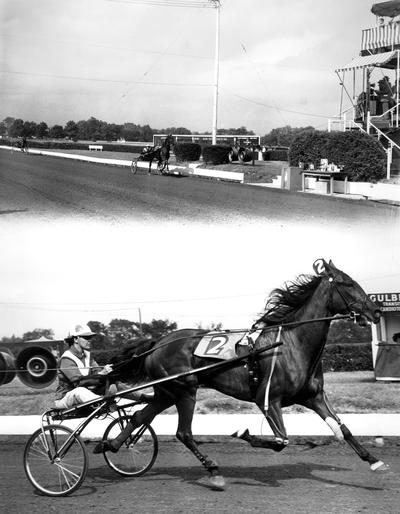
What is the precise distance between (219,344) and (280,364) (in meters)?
0.48

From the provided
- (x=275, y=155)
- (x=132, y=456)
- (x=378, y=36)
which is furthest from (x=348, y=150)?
(x=132, y=456)

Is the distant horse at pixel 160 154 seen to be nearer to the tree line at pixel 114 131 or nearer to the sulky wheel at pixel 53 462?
the tree line at pixel 114 131

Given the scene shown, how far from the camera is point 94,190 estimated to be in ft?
25.1

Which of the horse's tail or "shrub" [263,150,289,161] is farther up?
"shrub" [263,150,289,161]

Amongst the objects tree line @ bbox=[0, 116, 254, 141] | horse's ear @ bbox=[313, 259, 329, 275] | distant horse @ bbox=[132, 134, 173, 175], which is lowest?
horse's ear @ bbox=[313, 259, 329, 275]

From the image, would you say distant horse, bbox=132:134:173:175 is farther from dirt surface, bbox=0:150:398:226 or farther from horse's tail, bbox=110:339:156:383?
horse's tail, bbox=110:339:156:383

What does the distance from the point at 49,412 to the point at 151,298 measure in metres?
1.90

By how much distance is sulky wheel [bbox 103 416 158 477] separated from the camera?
20.3ft

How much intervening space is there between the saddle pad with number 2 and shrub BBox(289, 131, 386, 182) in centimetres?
275

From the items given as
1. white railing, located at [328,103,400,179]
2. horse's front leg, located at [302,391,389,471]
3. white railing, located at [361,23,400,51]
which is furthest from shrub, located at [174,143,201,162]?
horse's front leg, located at [302,391,389,471]

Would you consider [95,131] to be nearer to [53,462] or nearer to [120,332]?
[120,332]

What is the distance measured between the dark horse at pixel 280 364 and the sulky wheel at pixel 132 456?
151 mm

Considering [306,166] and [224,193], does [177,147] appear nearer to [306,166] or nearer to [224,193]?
[224,193]

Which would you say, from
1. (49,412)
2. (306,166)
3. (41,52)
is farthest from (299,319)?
(41,52)
